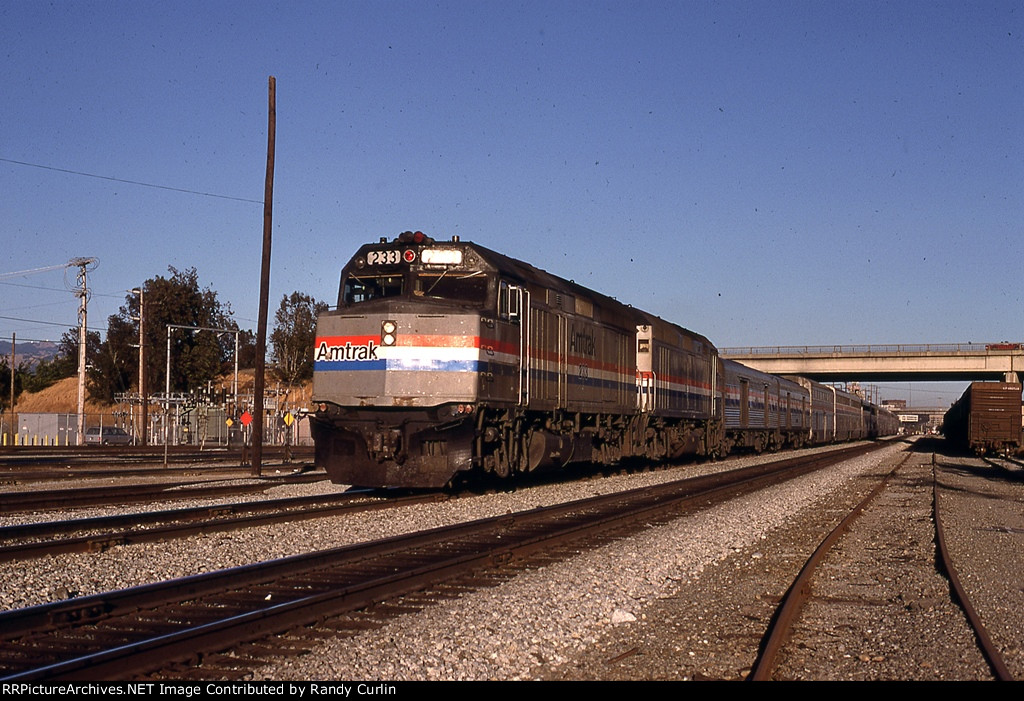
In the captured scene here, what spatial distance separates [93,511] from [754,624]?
424 inches

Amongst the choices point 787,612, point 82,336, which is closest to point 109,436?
point 82,336

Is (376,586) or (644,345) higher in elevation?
(644,345)

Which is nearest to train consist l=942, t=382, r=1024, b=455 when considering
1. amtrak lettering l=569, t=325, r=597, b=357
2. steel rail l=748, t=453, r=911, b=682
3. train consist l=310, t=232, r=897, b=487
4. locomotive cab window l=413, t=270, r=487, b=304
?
train consist l=310, t=232, r=897, b=487

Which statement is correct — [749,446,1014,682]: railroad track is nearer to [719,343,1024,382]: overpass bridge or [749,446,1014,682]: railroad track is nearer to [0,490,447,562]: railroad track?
[0,490,447,562]: railroad track

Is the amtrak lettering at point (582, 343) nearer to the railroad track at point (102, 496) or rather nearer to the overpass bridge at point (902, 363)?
the railroad track at point (102, 496)

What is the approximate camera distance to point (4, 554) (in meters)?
9.50

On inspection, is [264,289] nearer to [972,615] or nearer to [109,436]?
[972,615]

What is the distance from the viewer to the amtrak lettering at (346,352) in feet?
49.3

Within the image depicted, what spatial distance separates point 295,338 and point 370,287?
219 feet

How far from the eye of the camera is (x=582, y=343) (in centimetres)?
1991

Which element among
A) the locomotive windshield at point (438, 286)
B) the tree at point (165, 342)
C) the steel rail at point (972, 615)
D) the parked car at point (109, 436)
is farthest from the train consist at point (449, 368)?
the tree at point (165, 342)

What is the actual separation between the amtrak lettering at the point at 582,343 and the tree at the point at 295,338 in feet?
202
